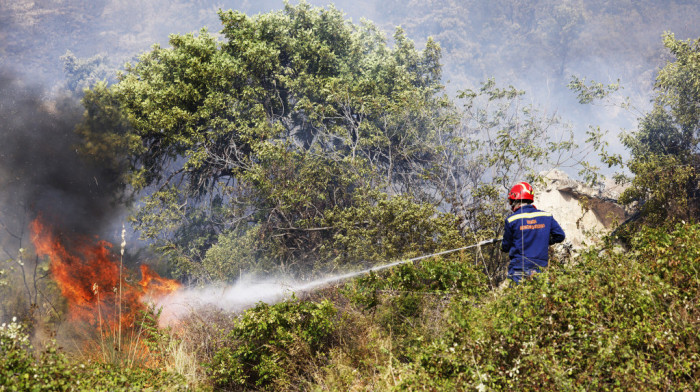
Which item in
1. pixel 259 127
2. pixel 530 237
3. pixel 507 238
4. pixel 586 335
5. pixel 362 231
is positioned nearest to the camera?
pixel 586 335

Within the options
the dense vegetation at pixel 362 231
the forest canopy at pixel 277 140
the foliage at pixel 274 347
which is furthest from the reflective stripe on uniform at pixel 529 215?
the forest canopy at pixel 277 140

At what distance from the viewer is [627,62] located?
81.8m

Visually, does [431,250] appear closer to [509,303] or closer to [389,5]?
[509,303]

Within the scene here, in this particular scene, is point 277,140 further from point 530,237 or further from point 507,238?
point 530,237

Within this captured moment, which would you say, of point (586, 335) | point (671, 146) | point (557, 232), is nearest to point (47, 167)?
point (557, 232)

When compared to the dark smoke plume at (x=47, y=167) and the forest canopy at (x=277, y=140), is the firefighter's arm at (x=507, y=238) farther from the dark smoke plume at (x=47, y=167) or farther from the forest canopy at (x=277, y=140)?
the dark smoke plume at (x=47, y=167)

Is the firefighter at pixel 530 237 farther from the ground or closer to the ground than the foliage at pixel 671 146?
closer to the ground

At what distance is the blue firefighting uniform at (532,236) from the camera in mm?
4820

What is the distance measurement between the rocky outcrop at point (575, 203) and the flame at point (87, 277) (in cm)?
989

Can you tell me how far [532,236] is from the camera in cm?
484

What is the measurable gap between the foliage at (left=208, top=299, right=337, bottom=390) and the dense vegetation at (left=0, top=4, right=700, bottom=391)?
3 cm

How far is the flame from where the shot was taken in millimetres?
9531

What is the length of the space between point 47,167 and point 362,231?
985 cm

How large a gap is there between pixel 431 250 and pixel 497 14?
133 m
